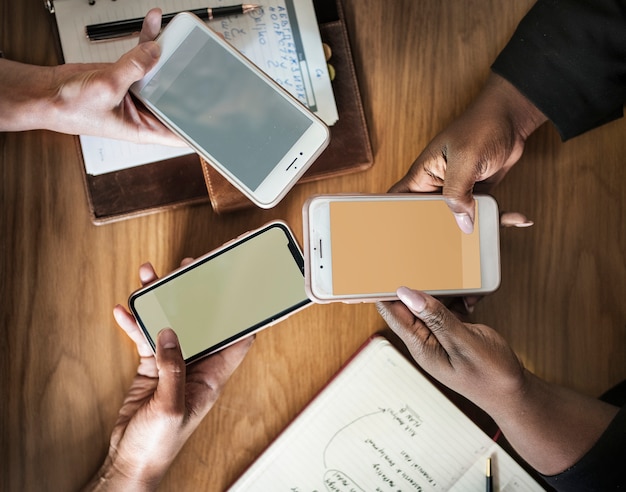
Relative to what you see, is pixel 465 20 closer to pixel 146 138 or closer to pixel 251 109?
pixel 251 109

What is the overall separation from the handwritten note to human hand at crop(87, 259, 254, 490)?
5.5 inches

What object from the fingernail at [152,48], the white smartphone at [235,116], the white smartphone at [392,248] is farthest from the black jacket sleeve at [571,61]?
the fingernail at [152,48]

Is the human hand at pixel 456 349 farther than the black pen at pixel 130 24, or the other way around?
the black pen at pixel 130 24

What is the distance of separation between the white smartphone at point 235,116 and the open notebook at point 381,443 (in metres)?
0.23

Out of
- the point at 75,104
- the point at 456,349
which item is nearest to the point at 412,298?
the point at 456,349

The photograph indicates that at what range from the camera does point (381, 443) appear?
674 mm

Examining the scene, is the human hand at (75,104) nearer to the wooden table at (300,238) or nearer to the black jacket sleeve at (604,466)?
the wooden table at (300,238)

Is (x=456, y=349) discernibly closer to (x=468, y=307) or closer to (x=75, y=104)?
(x=468, y=307)

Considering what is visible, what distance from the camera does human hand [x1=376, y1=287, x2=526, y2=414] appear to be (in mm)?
573

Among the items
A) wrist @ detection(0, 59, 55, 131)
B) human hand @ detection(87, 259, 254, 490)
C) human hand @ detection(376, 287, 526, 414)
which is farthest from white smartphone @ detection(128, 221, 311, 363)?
wrist @ detection(0, 59, 55, 131)

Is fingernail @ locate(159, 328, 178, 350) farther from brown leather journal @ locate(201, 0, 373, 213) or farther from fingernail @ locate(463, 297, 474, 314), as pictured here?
fingernail @ locate(463, 297, 474, 314)

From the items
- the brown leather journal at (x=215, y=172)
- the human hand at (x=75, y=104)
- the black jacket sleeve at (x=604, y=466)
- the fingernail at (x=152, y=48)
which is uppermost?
the fingernail at (x=152, y=48)

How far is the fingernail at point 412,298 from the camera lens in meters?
0.57

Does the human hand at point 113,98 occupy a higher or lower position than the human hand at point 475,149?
higher
